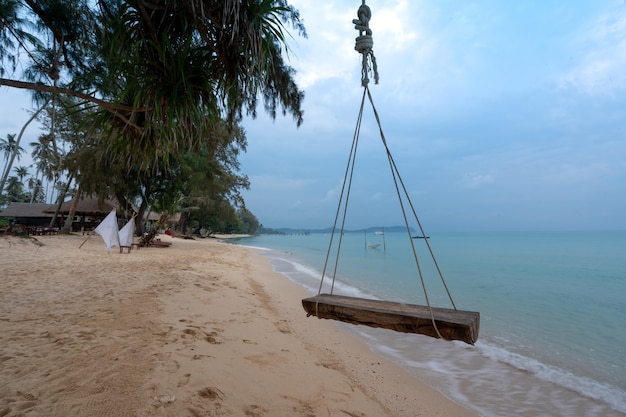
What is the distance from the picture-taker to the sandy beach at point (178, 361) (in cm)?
198

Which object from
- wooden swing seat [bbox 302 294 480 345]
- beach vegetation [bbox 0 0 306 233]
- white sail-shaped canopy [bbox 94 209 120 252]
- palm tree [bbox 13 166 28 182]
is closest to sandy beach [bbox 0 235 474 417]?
wooden swing seat [bbox 302 294 480 345]

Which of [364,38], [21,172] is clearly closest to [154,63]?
[364,38]

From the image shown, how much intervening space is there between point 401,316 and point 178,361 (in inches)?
72.1

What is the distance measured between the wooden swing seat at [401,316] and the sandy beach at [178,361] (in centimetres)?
72

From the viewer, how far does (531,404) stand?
305 centimetres

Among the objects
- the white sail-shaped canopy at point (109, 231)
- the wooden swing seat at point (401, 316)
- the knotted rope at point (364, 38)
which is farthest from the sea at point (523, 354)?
the white sail-shaped canopy at point (109, 231)

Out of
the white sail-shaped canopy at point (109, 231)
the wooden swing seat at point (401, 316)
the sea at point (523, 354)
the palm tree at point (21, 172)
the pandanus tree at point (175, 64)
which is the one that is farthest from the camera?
the palm tree at point (21, 172)

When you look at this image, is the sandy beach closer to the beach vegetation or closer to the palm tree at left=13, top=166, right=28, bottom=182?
the beach vegetation

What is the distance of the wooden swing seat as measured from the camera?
1804mm

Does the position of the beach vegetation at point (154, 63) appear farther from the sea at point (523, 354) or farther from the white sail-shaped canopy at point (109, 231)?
the white sail-shaped canopy at point (109, 231)

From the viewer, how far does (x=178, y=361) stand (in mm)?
2529

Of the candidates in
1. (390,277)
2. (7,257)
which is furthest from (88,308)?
(390,277)

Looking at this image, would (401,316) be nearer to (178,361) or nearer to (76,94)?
(178,361)

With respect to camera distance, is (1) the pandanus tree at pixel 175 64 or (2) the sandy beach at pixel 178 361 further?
(1) the pandanus tree at pixel 175 64
